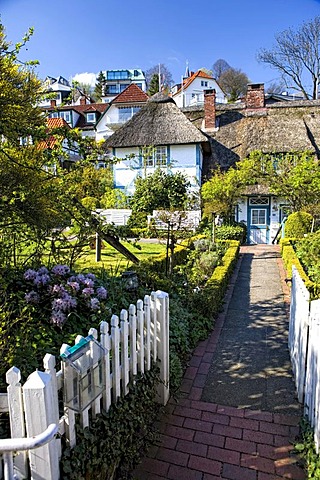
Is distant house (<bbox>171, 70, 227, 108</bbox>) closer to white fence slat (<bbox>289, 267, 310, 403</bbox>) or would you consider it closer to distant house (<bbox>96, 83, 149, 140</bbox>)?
distant house (<bbox>96, 83, 149, 140</bbox>)

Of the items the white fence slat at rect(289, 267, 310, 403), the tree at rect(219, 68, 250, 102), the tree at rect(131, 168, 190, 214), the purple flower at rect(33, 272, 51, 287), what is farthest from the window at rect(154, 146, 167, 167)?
the tree at rect(219, 68, 250, 102)

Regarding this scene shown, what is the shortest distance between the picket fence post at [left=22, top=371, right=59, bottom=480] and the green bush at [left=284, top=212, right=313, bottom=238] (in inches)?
591

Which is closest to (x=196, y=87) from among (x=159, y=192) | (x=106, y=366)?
(x=159, y=192)

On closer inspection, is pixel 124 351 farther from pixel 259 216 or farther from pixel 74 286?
pixel 259 216

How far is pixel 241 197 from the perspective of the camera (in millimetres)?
19875

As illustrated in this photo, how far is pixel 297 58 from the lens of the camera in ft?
101

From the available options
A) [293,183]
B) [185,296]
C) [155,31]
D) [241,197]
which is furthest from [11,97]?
[241,197]

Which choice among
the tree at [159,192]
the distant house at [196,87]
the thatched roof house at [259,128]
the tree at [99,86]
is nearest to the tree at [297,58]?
the thatched roof house at [259,128]

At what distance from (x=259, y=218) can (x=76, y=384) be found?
19.2 m

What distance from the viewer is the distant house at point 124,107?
31.0 metres

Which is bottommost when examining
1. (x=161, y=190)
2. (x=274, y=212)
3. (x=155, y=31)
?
(x=274, y=212)

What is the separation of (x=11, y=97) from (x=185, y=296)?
12.1 feet

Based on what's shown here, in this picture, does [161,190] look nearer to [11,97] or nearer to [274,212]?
[274,212]

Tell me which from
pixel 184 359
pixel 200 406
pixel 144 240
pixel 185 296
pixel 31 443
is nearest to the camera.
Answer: pixel 31 443
